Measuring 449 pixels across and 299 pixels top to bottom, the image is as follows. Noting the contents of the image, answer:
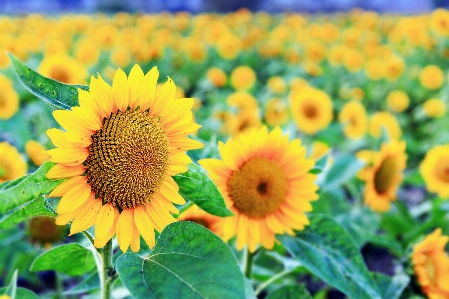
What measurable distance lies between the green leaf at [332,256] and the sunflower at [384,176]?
738 millimetres

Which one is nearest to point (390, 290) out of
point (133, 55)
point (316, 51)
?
point (133, 55)

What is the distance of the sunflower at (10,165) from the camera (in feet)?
5.13

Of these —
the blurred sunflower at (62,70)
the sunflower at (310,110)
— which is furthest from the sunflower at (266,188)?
the sunflower at (310,110)

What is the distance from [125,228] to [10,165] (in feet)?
3.13

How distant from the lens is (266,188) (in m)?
1.20

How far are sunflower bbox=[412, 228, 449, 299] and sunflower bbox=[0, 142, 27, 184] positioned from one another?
1.10 metres

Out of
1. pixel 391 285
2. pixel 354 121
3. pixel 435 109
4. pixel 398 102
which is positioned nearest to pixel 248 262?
pixel 391 285

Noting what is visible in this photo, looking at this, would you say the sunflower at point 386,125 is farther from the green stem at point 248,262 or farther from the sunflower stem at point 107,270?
the sunflower stem at point 107,270

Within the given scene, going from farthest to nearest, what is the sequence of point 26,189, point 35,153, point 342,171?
point 342,171 < point 35,153 < point 26,189

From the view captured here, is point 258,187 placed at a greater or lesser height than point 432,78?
greater

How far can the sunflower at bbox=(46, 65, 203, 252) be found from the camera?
0.75 m

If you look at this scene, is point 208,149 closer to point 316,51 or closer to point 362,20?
point 316,51

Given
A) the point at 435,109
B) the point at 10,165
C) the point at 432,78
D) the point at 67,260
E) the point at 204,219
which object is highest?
the point at 10,165

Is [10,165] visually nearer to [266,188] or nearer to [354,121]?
[266,188]
